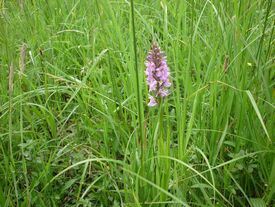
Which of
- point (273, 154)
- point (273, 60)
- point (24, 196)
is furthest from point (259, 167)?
point (24, 196)

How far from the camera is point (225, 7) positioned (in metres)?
1.77

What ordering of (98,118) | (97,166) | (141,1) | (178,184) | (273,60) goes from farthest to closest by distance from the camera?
1. (141,1)
2. (98,118)
3. (273,60)
4. (97,166)
5. (178,184)

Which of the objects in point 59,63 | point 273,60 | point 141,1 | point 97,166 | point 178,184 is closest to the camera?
point 178,184

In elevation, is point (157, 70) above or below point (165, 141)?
above

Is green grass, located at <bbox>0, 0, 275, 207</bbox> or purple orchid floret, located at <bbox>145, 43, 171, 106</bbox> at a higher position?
purple orchid floret, located at <bbox>145, 43, 171, 106</bbox>

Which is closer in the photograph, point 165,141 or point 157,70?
point 157,70

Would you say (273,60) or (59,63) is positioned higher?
(273,60)

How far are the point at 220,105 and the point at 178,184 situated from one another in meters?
0.37

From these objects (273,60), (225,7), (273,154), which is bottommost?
(273,154)

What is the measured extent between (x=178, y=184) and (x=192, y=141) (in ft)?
1.06

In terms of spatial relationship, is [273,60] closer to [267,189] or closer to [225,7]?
[225,7]

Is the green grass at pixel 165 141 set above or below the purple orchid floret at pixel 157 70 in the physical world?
below

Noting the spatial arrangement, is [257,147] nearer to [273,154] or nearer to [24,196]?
[273,154]

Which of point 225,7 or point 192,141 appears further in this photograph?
point 225,7
